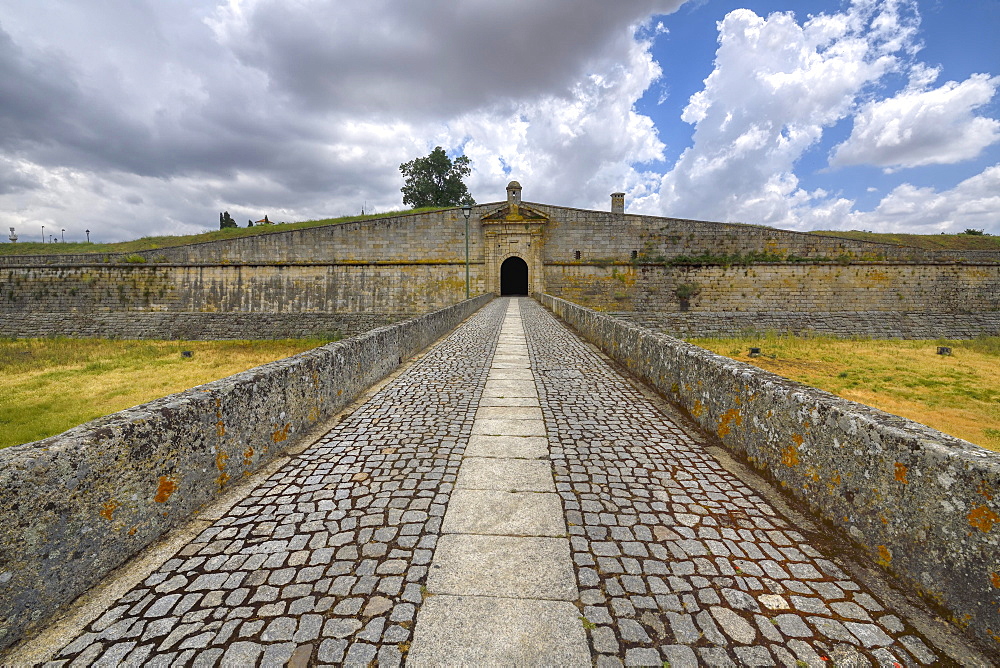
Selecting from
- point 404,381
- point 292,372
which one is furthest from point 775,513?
point 404,381

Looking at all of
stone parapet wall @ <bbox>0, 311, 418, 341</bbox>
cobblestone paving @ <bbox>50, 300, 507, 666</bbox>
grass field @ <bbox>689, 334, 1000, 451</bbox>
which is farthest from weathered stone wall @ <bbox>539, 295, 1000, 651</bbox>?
stone parapet wall @ <bbox>0, 311, 418, 341</bbox>

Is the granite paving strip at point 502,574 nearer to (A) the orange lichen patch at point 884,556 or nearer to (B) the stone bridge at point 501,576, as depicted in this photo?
(B) the stone bridge at point 501,576

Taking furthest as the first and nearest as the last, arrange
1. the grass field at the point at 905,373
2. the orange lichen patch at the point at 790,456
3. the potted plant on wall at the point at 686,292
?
the potted plant on wall at the point at 686,292
the grass field at the point at 905,373
the orange lichen patch at the point at 790,456

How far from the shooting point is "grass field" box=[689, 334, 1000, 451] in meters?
7.87

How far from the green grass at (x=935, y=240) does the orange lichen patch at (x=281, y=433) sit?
3795 cm

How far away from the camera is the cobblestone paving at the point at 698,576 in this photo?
1664mm

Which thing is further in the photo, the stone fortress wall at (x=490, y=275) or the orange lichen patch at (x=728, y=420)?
the stone fortress wall at (x=490, y=275)

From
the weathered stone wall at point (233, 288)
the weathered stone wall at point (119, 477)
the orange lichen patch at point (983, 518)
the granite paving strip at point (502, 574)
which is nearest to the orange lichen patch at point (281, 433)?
the weathered stone wall at point (119, 477)

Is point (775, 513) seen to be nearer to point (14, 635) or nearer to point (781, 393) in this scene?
point (781, 393)

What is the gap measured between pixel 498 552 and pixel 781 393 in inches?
95.6

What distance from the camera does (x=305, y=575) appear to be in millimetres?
2121

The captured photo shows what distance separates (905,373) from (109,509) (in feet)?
58.0

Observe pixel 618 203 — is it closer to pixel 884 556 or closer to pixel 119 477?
pixel 884 556

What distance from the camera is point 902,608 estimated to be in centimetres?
184
